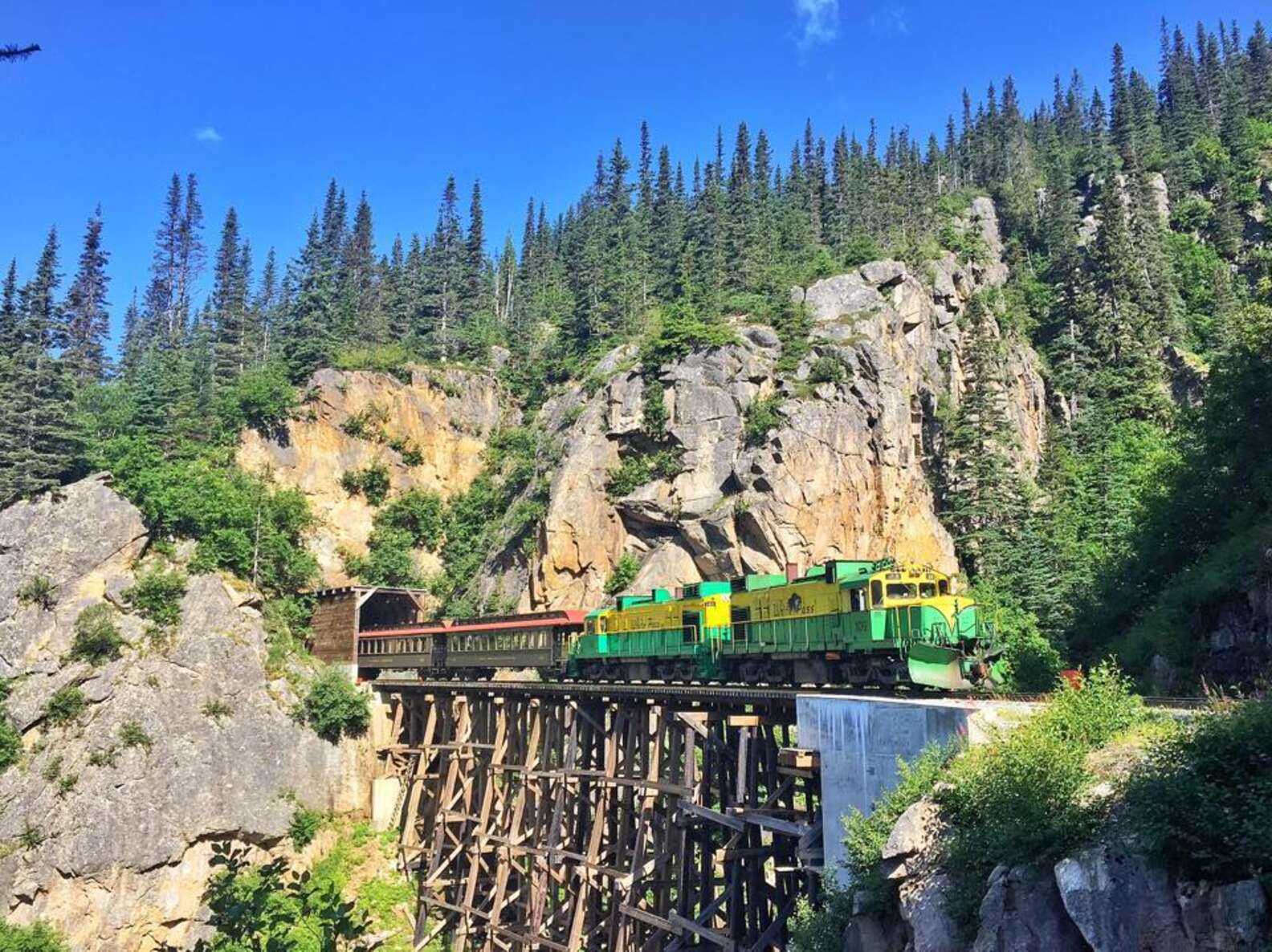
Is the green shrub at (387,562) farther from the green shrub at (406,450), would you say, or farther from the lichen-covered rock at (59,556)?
the lichen-covered rock at (59,556)

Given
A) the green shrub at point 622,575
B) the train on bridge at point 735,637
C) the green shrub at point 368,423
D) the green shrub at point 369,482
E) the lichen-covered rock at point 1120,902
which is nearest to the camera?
the lichen-covered rock at point 1120,902

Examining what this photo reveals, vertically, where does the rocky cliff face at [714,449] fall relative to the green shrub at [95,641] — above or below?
above

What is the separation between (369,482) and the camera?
175 ft

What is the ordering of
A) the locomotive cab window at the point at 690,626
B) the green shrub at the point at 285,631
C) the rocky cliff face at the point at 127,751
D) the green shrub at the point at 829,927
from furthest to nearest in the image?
1. the green shrub at the point at 285,631
2. the rocky cliff face at the point at 127,751
3. the locomotive cab window at the point at 690,626
4. the green shrub at the point at 829,927

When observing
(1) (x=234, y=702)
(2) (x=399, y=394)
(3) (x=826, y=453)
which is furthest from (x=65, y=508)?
(3) (x=826, y=453)

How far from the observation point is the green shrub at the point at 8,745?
31.5m

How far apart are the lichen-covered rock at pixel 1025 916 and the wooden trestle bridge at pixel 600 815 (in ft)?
21.2

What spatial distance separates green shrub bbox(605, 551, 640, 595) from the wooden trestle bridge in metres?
9.50

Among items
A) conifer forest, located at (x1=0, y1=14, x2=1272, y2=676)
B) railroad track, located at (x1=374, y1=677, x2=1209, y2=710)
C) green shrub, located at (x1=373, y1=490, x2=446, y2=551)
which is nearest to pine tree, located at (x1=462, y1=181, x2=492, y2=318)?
conifer forest, located at (x1=0, y1=14, x2=1272, y2=676)

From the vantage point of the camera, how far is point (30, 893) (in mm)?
29297

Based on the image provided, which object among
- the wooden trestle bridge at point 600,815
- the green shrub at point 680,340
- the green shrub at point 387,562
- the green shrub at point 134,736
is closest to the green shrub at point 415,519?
the green shrub at point 387,562

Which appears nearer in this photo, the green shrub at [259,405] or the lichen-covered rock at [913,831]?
the lichen-covered rock at [913,831]

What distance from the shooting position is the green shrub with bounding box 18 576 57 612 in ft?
117

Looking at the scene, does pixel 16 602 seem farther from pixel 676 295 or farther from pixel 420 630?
pixel 676 295
